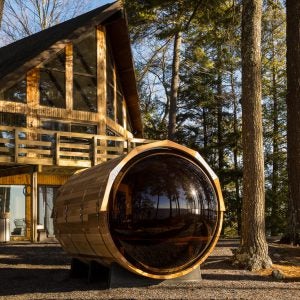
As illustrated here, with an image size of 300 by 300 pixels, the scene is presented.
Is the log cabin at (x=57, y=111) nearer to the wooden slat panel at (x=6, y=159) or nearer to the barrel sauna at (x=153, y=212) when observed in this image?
the wooden slat panel at (x=6, y=159)

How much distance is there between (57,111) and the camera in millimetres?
19172

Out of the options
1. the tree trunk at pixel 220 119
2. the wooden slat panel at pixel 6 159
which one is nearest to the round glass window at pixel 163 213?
the wooden slat panel at pixel 6 159

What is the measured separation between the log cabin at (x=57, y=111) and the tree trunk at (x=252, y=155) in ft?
25.1

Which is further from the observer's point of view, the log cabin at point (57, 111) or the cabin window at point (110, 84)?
the cabin window at point (110, 84)

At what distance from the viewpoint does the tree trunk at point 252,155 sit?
34.6ft

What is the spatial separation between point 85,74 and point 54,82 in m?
1.34

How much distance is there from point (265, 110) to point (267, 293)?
30312 mm

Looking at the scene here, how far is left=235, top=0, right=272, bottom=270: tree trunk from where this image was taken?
34.6 ft

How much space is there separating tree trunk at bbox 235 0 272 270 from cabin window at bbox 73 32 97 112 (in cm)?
964

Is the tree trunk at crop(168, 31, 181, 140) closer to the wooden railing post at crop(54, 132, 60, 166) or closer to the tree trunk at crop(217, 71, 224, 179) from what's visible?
the tree trunk at crop(217, 71, 224, 179)

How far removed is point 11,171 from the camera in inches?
744

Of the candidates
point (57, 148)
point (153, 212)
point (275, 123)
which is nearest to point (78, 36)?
point (57, 148)

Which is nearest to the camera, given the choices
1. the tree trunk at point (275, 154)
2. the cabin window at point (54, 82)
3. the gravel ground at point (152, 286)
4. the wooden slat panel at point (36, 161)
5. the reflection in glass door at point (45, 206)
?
the gravel ground at point (152, 286)

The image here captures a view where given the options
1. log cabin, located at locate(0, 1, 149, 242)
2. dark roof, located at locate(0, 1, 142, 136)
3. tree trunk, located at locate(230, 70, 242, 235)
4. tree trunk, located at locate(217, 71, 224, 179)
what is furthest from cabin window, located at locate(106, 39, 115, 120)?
tree trunk, located at locate(217, 71, 224, 179)
